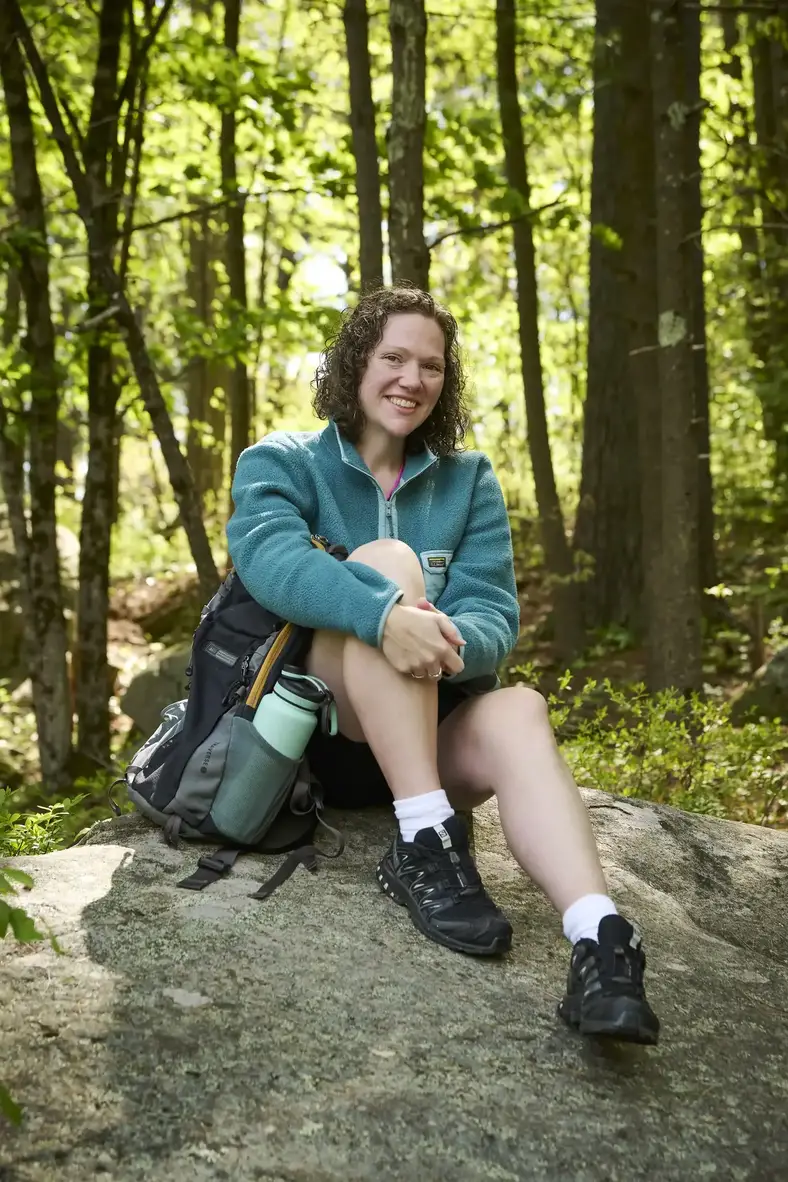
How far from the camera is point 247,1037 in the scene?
2193 mm

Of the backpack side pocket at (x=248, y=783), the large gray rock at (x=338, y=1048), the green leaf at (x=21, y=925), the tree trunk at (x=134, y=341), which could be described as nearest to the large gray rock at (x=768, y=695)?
the tree trunk at (x=134, y=341)

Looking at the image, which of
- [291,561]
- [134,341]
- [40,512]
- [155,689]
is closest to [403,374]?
[291,561]

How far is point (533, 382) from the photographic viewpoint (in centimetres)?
902

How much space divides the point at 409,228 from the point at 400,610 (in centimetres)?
309

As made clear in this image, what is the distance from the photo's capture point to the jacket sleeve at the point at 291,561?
2832mm

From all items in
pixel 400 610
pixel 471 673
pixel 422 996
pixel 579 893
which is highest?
pixel 400 610

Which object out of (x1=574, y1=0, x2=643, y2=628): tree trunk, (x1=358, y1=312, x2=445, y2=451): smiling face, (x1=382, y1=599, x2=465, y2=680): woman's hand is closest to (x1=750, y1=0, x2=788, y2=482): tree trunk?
(x1=574, y1=0, x2=643, y2=628): tree trunk

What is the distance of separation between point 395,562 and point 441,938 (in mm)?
947

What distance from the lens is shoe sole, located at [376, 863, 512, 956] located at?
2656mm

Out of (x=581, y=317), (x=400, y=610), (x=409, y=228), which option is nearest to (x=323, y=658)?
(x=400, y=610)

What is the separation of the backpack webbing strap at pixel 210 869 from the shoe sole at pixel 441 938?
1.40 feet

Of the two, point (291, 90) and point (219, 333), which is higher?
point (291, 90)

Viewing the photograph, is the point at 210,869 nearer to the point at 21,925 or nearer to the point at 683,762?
the point at 21,925

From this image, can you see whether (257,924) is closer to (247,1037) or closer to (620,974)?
(247,1037)
